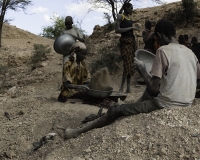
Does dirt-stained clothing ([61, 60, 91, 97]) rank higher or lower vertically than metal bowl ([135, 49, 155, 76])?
lower

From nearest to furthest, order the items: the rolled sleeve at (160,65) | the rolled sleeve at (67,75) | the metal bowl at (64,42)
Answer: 1. the rolled sleeve at (160,65)
2. the rolled sleeve at (67,75)
3. the metal bowl at (64,42)

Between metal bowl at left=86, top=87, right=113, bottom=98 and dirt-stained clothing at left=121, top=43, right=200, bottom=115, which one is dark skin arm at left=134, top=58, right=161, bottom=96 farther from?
metal bowl at left=86, top=87, right=113, bottom=98

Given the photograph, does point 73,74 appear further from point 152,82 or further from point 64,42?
point 152,82

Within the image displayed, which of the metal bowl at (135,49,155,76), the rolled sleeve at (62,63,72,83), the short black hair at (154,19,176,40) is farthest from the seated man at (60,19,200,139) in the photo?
the rolled sleeve at (62,63,72,83)

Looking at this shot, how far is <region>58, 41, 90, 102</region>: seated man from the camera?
589 cm

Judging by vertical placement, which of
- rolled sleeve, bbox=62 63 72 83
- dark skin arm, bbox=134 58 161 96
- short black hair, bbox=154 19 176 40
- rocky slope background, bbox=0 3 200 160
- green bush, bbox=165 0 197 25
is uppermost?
green bush, bbox=165 0 197 25

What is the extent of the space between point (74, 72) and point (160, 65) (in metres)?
2.77

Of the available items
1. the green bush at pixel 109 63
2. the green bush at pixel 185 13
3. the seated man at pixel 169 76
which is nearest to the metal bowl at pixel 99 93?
the seated man at pixel 169 76

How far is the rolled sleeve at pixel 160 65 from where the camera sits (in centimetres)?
335

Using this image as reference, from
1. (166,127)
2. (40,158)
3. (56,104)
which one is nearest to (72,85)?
(56,104)

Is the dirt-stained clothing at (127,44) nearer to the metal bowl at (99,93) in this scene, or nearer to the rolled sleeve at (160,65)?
the metal bowl at (99,93)

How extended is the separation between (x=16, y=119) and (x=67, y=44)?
1899mm

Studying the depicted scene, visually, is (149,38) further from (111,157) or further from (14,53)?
(14,53)

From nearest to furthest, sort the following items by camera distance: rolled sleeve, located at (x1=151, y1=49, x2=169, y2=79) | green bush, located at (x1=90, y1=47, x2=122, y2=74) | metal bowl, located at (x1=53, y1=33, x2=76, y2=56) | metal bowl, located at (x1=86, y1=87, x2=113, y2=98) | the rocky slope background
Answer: the rocky slope background, rolled sleeve, located at (x1=151, y1=49, x2=169, y2=79), metal bowl, located at (x1=86, y1=87, x2=113, y2=98), metal bowl, located at (x1=53, y1=33, x2=76, y2=56), green bush, located at (x1=90, y1=47, x2=122, y2=74)
